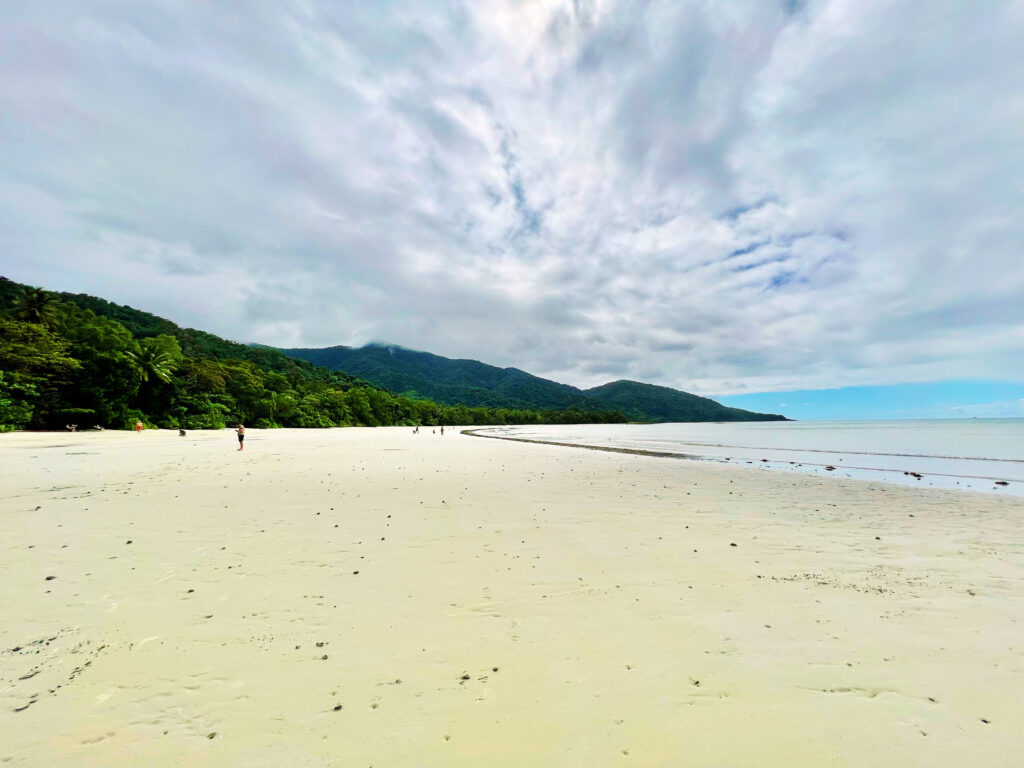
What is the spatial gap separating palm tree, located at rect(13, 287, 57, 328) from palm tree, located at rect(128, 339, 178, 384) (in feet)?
31.9

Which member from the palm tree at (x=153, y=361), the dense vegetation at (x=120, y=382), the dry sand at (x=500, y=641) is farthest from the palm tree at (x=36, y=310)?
the dry sand at (x=500, y=641)

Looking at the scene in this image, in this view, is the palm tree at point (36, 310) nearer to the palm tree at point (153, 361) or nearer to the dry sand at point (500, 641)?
the palm tree at point (153, 361)

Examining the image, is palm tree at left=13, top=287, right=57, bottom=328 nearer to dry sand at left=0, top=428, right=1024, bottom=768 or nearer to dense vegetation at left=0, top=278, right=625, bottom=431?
dense vegetation at left=0, top=278, right=625, bottom=431

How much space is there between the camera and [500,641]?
173 inches

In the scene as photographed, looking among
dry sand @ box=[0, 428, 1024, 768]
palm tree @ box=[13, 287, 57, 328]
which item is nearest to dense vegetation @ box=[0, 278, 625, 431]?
palm tree @ box=[13, 287, 57, 328]

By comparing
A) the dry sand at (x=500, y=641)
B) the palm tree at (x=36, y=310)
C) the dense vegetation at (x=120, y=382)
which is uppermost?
A: the palm tree at (x=36, y=310)

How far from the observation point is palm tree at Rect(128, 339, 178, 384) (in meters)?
53.8

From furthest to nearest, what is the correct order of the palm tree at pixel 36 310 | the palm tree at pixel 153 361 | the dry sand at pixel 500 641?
1. the palm tree at pixel 153 361
2. the palm tree at pixel 36 310
3. the dry sand at pixel 500 641

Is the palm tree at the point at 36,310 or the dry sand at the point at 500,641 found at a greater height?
the palm tree at the point at 36,310

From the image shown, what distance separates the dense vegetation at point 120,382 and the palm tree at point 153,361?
14 centimetres

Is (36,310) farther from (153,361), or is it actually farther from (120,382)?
(120,382)

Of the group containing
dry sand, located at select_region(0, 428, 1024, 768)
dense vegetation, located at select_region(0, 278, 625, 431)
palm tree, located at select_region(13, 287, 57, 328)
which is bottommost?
dry sand, located at select_region(0, 428, 1024, 768)

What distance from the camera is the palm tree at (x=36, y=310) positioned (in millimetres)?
53688

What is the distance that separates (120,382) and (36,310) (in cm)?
2012
